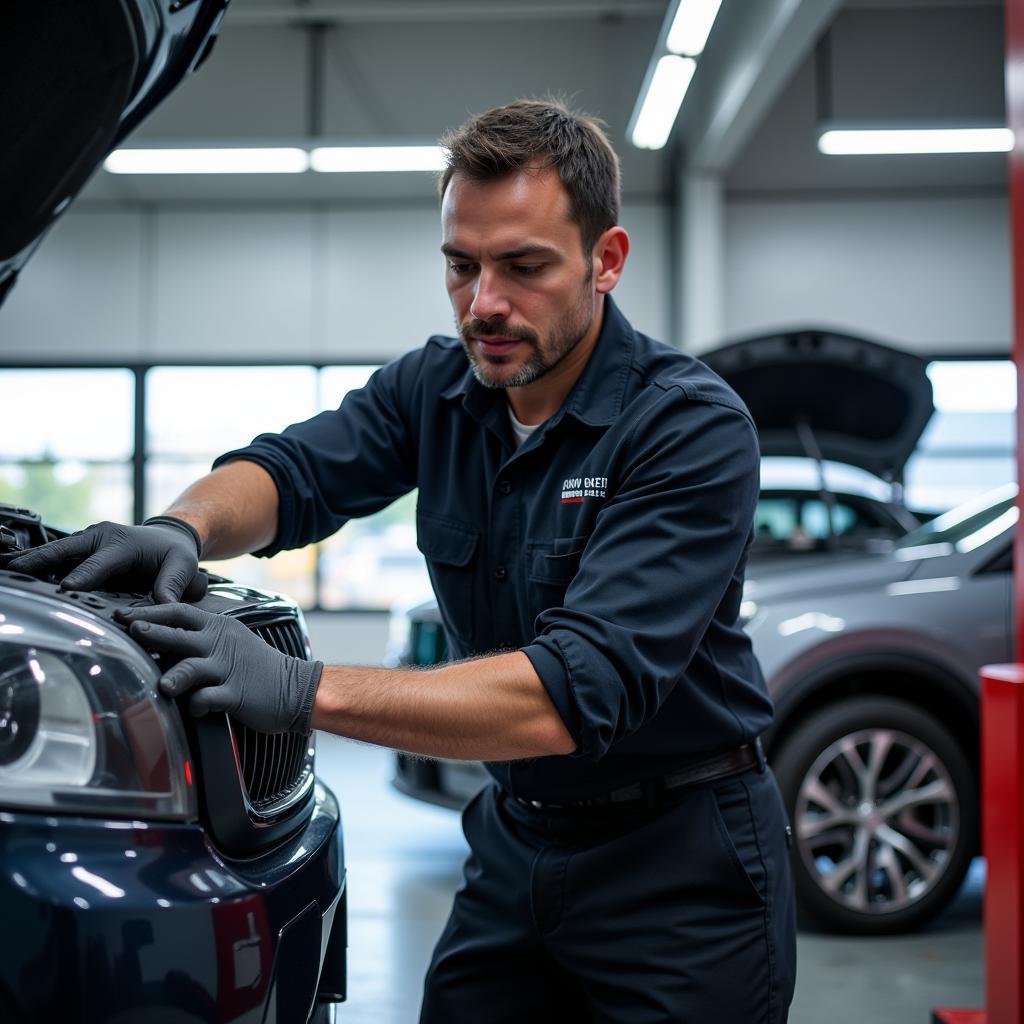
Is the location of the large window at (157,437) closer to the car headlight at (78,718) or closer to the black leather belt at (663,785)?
the black leather belt at (663,785)

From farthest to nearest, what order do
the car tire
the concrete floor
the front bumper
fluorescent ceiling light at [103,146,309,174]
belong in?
fluorescent ceiling light at [103,146,309,174], the car tire, the concrete floor, the front bumper

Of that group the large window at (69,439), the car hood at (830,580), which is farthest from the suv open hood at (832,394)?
the large window at (69,439)

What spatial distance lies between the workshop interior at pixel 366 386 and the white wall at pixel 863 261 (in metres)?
0.03

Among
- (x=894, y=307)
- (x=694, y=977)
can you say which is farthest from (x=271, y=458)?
(x=894, y=307)

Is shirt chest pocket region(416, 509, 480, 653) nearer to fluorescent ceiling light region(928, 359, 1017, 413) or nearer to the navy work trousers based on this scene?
the navy work trousers

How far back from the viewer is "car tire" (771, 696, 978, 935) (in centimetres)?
331

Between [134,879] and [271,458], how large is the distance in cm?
79

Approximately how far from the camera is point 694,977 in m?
1.45

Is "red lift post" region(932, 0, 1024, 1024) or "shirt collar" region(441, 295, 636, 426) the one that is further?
"red lift post" region(932, 0, 1024, 1024)

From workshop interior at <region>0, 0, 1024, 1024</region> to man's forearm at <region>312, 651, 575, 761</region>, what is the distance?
4.7 inches

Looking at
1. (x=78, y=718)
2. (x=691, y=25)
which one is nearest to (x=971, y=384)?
(x=691, y=25)

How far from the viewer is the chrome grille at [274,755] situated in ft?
4.06

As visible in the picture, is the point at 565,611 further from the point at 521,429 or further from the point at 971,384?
the point at 971,384

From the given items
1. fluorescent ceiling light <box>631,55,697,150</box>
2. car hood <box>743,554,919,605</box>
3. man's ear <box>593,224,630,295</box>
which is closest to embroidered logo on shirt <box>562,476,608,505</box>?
man's ear <box>593,224,630,295</box>
